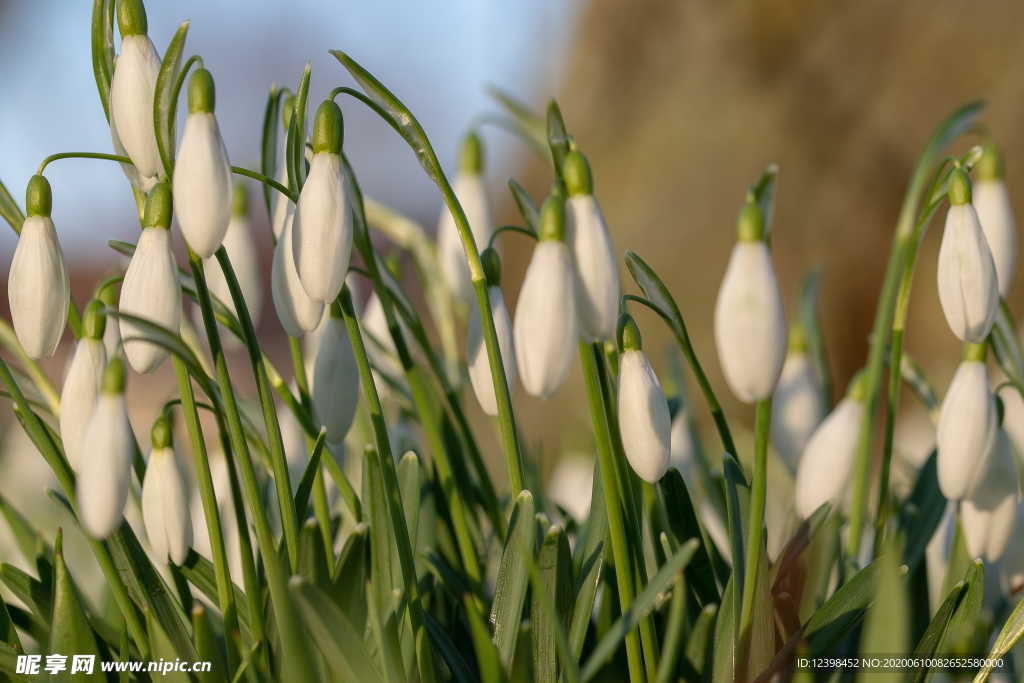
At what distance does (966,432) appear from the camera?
0.56 m

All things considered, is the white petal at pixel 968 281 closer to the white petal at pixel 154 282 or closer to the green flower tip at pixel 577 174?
the green flower tip at pixel 577 174

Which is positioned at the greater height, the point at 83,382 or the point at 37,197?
the point at 37,197

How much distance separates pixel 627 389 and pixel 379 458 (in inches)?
5.7

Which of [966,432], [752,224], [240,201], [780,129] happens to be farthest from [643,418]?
[780,129]

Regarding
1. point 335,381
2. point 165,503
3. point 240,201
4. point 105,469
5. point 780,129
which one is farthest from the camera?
point 780,129

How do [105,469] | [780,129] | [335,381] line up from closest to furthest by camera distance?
[105,469]
[335,381]
[780,129]

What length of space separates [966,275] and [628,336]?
0.64ft

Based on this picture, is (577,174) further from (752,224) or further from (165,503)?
(165,503)

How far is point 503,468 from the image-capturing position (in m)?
1.71

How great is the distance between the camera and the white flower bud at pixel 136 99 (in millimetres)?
485

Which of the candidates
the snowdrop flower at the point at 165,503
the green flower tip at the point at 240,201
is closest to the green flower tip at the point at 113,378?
the snowdrop flower at the point at 165,503

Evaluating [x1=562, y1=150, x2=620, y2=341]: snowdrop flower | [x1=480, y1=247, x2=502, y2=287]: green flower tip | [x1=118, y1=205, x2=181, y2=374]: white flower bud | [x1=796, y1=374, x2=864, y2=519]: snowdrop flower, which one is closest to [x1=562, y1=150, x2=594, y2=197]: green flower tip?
[x1=562, y1=150, x2=620, y2=341]: snowdrop flower

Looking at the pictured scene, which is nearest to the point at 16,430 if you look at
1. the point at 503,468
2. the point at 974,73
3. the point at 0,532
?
the point at 0,532

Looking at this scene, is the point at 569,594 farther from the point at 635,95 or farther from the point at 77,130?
the point at 77,130
